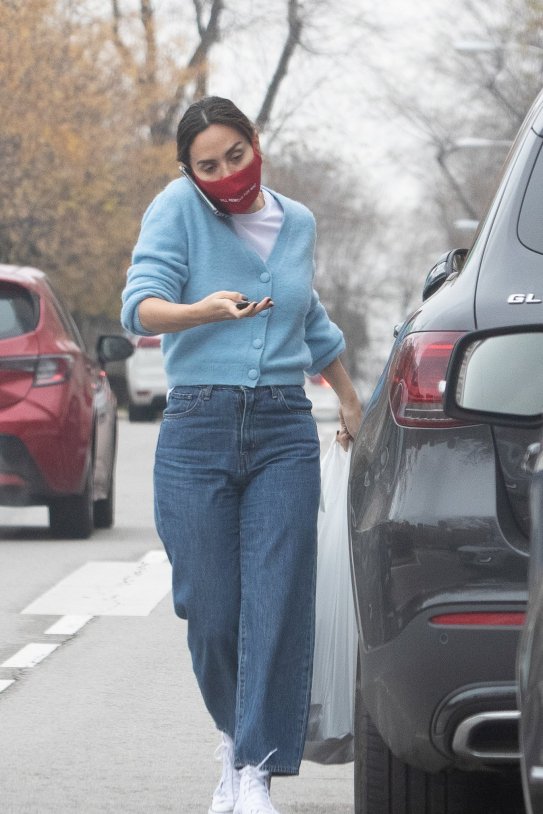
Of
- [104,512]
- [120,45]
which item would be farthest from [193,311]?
[120,45]

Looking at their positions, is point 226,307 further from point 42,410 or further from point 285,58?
point 285,58

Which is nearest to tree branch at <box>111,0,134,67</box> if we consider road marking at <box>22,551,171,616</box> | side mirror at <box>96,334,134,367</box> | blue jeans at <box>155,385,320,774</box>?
side mirror at <box>96,334,134,367</box>

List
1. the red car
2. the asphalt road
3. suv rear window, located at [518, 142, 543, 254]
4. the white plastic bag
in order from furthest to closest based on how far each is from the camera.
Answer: the red car < the asphalt road < the white plastic bag < suv rear window, located at [518, 142, 543, 254]

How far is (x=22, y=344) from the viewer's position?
35.3 ft

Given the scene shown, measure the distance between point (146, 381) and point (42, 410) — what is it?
19.7 meters

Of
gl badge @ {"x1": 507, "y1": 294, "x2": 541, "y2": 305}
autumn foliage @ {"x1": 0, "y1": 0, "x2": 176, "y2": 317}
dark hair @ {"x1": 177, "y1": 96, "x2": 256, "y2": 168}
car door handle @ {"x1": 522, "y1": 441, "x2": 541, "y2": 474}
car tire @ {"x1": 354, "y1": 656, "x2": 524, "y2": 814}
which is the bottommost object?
autumn foliage @ {"x1": 0, "y1": 0, "x2": 176, "y2": 317}

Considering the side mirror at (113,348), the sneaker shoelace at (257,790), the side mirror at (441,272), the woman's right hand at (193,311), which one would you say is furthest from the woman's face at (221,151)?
the side mirror at (113,348)

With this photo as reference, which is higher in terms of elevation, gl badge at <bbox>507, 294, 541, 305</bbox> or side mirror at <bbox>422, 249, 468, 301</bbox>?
gl badge at <bbox>507, 294, 541, 305</bbox>

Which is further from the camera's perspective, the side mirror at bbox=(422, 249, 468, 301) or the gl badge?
the side mirror at bbox=(422, 249, 468, 301)

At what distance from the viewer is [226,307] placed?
4.14 metres

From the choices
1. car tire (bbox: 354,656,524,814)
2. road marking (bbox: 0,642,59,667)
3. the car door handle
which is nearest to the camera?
the car door handle

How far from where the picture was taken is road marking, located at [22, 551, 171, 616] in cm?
833

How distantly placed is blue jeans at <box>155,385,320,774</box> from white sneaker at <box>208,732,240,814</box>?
15 centimetres

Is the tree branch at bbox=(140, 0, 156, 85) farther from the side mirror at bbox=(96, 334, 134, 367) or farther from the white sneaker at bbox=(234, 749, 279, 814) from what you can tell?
the white sneaker at bbox=(234, 749, 279, 814)
